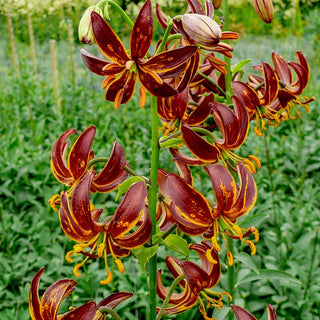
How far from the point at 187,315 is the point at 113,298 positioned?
2.75ft

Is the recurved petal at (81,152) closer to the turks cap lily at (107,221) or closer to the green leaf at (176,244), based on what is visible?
the turks cap lily at (107,221)

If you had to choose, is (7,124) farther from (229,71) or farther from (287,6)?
(287,6)

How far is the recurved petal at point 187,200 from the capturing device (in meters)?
0.72

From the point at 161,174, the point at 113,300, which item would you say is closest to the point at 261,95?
the point at 161,174

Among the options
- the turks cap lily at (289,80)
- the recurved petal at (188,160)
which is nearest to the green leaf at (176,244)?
the recurved petal at (188,160)

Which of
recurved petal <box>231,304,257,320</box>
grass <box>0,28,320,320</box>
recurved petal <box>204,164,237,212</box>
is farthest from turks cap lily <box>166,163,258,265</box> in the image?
grass <box>0,28,320,320</box>

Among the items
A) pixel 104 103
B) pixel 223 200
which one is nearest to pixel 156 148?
pixel 223 200

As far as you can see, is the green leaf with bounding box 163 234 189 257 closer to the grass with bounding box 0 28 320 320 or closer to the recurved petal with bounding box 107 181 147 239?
the recurved petal with bounding box 107 181 147 239

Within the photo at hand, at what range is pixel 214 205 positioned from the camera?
765 mm

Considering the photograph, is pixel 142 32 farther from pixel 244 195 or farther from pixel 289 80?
pixel 289 80

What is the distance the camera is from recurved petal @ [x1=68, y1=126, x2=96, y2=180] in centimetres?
78

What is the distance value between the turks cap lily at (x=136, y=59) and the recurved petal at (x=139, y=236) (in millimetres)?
198

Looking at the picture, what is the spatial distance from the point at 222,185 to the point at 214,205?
47mm

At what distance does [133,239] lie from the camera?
74 cm
